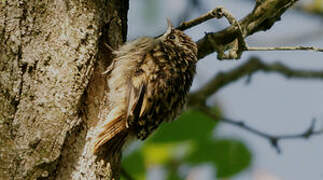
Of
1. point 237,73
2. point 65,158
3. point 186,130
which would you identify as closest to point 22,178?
point 65,158

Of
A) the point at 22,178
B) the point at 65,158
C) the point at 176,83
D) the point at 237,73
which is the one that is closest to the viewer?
the point at 22,178

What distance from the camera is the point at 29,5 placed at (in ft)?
7.91

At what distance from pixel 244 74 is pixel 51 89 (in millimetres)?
2229

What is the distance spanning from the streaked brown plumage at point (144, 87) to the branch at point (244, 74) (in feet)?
2.91

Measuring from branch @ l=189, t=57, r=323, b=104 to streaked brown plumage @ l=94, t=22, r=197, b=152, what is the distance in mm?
886

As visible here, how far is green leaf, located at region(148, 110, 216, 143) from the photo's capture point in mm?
3215

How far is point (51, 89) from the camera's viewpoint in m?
2.30

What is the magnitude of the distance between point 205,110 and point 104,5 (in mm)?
1367

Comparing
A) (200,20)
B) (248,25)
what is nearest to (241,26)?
(248,25)

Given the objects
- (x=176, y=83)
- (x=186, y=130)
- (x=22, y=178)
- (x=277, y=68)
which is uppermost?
(x=22, y=178)

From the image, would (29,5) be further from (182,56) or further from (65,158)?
(182,56)

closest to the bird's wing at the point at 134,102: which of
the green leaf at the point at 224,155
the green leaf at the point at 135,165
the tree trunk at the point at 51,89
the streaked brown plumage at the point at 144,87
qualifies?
the streaked brown plumage at the point at 144,87

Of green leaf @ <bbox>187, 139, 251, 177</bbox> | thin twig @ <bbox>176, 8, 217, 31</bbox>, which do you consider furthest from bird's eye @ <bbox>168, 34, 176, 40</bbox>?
green leaf @ <bbox>187, 139, 251, 177</bbox>

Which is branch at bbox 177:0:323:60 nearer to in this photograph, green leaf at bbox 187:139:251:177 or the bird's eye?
the bird's eye
